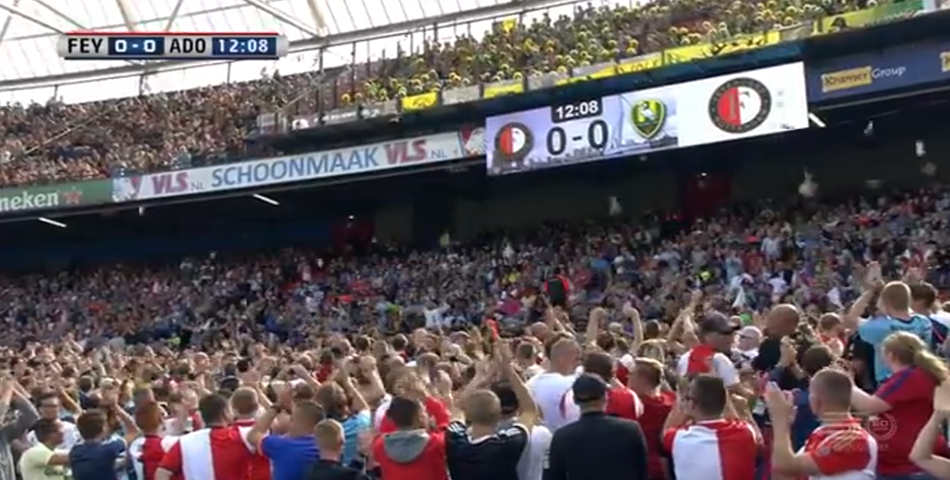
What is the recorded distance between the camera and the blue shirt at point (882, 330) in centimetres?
672

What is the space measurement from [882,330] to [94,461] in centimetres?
478

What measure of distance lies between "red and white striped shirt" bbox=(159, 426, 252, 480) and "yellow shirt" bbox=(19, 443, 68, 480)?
154 centimetres

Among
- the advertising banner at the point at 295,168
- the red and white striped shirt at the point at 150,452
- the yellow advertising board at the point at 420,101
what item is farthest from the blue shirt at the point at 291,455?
the yellow advertising board at the point at 420,101

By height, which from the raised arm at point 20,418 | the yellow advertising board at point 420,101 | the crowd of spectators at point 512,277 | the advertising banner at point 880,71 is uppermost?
the yellow advertising board at point 420,101

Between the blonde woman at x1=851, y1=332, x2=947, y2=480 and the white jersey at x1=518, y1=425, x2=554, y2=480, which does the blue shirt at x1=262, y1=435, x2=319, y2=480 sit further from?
the blonde woman at x1=851, y1=332, x2=947, y2=480

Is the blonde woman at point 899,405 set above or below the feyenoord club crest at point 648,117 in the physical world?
below

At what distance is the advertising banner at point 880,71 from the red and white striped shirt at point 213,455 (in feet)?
57.8

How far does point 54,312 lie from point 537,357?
88.8 feet

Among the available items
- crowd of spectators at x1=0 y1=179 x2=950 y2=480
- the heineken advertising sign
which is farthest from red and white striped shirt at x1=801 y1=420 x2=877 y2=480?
the heineken advertising sign

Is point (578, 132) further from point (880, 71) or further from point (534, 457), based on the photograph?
point (534, 457)

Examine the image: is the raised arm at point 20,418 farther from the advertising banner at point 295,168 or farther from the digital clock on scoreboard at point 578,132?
the advertising banner at point 295,168
